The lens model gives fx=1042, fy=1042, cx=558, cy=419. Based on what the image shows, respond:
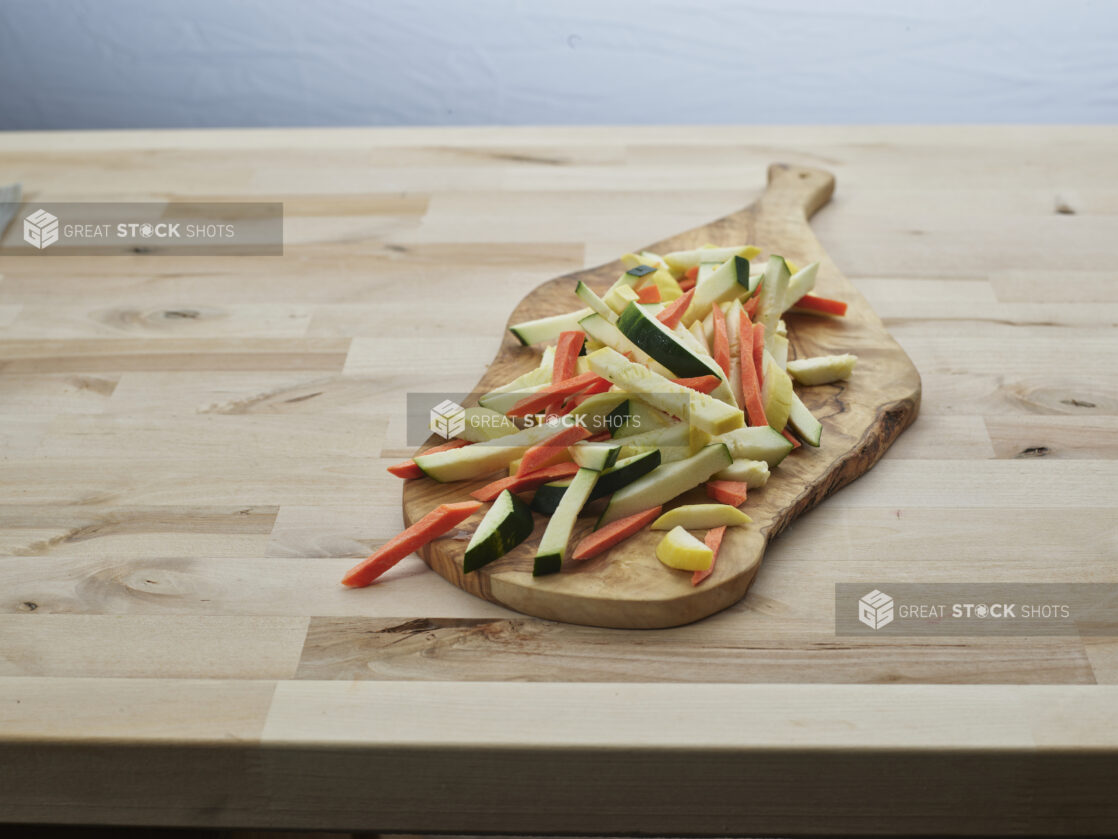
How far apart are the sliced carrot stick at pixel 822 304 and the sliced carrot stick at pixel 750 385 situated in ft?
0.89

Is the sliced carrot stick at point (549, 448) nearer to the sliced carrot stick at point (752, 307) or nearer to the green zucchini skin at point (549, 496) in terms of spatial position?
the green zucchini skin at point (549, 496)

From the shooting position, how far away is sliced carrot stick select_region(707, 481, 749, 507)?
1.27 metres

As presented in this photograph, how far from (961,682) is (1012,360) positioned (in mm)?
713

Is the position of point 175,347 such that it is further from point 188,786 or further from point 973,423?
point 973,423

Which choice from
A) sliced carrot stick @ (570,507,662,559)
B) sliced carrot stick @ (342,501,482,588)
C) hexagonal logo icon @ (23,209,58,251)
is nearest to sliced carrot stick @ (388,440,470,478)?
sliced carrot stick @ (342,501,482,588)

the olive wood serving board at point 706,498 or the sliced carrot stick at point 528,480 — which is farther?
the sliced carrot stick at point 528,480

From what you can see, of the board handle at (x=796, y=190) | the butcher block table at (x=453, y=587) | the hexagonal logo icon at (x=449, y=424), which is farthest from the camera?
the board handle at (x=796, y=190)

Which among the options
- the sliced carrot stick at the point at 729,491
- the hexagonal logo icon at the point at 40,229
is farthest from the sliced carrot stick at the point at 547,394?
the hexagonal logo icon at the point at 40,229

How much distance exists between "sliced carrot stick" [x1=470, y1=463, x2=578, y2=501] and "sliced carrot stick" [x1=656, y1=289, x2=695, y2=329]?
279mm

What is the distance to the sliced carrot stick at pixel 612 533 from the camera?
122 cm

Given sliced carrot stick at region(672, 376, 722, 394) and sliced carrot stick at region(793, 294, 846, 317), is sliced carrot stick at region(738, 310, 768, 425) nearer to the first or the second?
sliced carrot stick at region(672, 376, 722, 394)

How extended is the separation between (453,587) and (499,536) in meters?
0.10

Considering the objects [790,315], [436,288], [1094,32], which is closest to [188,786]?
[436,288]

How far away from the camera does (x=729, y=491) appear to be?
128 centimetres
